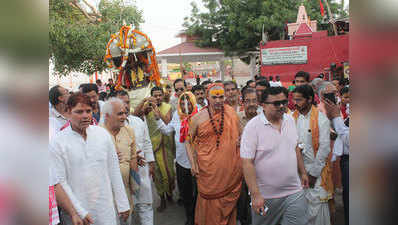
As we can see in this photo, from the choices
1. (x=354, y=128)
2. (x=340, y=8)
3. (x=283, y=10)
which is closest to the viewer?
(x=354, y=128)

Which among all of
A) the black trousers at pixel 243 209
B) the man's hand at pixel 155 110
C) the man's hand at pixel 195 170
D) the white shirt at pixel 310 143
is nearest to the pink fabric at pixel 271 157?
the white shirt at pixel 310 143

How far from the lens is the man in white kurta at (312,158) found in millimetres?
4043

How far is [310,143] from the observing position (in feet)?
13.4

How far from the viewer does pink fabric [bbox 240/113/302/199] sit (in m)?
3.45

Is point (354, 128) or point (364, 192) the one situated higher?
point (354, 128)

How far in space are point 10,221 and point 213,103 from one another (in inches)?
145

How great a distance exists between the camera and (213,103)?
4.59 metres

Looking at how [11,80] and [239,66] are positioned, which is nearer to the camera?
[11,80]

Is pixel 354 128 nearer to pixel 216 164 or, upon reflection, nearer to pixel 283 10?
pixel 216 164

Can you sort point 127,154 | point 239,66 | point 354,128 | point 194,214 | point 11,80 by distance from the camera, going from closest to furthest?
point 11,80 → point 354,128 → point 127,154 → point 194,214 → point 239,66

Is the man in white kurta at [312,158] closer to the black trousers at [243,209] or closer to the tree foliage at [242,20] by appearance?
the black trousers at [243,209]

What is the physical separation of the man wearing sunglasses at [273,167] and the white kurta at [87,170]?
1287 millimetres

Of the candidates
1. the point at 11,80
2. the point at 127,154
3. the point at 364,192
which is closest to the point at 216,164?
the point at 127,154

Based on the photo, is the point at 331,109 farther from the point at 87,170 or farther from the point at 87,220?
the point at 87,220
